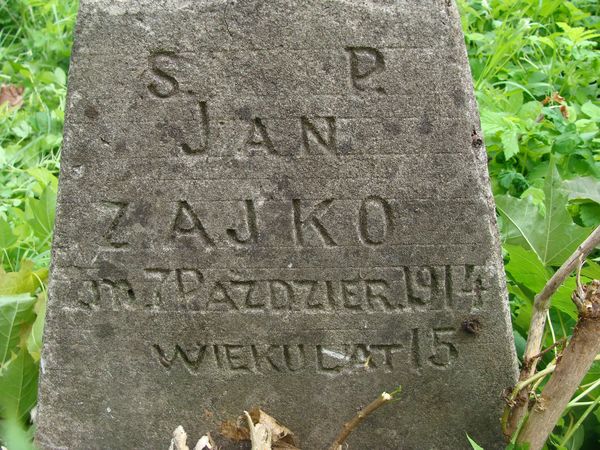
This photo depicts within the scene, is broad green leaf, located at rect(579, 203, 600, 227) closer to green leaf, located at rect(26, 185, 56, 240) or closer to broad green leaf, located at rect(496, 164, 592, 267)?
broad green leaf, located at rect(496, 164, 592, 267)

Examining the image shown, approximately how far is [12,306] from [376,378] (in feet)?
3.45

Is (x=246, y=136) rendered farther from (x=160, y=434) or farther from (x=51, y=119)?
(x=51, y=119)

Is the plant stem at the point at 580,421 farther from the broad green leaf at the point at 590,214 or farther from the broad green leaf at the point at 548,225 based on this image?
the broad green leaf at the point at 590,214

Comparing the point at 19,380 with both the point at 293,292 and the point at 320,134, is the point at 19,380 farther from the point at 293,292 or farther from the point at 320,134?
the point at 320,134

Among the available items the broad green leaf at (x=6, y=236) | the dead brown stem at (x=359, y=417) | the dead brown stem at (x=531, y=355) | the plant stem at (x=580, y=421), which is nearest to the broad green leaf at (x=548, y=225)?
the dead brown stem at (x=531, y=355)

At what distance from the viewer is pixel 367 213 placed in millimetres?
1852

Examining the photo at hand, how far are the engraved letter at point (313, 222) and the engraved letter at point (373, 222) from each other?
0.07 m

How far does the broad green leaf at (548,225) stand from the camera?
206 cm

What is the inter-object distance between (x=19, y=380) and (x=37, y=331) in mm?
184

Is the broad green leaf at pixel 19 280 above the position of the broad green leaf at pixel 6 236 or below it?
above

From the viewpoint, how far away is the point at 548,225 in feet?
6.85

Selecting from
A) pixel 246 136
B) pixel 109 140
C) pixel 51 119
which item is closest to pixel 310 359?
pixel 246 136

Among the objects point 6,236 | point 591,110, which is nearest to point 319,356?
point 6,236

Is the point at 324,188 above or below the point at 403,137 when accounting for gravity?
below
